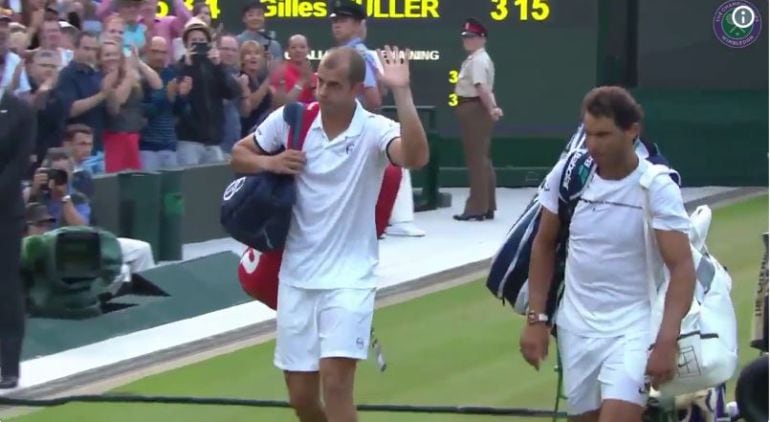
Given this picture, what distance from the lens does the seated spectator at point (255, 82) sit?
18.0 meters

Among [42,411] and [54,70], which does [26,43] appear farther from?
[42,411]

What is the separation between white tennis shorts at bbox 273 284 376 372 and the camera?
7.48 meters

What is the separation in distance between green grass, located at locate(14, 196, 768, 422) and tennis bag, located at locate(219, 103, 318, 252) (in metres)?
2.39

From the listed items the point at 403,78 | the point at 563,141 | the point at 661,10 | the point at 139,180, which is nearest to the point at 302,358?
the point at 403,78

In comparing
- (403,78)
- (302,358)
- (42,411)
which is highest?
(403,78)

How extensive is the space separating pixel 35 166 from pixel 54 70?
1.25 metres

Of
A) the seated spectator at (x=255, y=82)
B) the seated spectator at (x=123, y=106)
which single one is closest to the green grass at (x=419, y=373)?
the seated spectator at (x=123, y=106)

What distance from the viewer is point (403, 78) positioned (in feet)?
24.7

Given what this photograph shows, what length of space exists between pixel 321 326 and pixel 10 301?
10.8 feet

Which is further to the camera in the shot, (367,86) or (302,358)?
(367,86)

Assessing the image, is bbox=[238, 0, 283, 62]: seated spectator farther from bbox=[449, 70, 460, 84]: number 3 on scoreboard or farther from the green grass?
the green grass

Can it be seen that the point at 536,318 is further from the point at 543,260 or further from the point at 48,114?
the point at 48,114

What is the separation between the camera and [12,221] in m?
10.2

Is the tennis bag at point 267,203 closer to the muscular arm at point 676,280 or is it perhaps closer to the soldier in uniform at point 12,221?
the muscular arm at point 676,280
